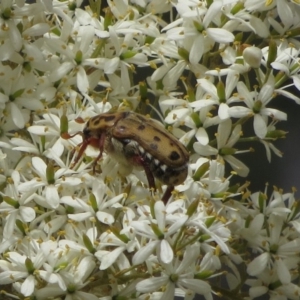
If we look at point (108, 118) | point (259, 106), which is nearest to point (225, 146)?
point (259, 106)

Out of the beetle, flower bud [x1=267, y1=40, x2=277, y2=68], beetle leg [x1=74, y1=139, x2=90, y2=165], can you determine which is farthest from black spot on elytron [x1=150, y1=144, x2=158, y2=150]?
flower bud [x1=267, y1=40, x2=277, y2=68]

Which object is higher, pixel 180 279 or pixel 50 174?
pixel 50 174

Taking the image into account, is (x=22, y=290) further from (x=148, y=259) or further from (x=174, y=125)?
(x=174, y=125)

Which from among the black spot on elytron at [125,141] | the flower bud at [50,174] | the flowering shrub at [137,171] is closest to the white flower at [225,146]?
the flowering shrub at [137,171]

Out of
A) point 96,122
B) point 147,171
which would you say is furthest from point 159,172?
point 96,122

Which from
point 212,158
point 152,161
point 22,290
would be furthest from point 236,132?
point 22,290

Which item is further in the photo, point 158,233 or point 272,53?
point 272,53

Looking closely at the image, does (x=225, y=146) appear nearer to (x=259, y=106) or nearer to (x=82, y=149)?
(x=259, y=106)
